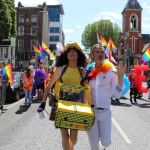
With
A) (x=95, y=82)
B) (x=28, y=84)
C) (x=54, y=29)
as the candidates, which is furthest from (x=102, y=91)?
(x=54, y=29)

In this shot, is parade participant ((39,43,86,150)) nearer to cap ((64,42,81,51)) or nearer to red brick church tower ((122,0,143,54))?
A: cap ((64,42,81,51))

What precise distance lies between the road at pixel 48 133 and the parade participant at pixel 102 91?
2693 millimetres

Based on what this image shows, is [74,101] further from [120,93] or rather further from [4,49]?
[4,49]

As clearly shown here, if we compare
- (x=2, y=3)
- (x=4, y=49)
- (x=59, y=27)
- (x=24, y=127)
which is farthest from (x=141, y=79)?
(x=59, y=27)

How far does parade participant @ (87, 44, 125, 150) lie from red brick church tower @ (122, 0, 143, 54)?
101041mm

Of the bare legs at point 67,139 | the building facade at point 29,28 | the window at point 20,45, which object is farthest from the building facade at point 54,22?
the bare legs at point 67,139

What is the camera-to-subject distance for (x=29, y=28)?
9844cm

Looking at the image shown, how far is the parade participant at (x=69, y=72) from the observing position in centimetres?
615

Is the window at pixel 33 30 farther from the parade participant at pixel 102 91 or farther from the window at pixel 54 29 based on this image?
the parade participant at pixel 102 91

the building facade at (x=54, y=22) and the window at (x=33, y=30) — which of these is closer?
the window at (x=33, y=30)

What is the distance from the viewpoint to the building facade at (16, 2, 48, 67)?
319ft

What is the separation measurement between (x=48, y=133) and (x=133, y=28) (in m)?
98.9

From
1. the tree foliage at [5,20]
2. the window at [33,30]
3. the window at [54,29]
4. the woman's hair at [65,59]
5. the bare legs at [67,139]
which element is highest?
the window at [54,29]

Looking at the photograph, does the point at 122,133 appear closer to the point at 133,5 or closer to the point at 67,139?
the point at 67,139
